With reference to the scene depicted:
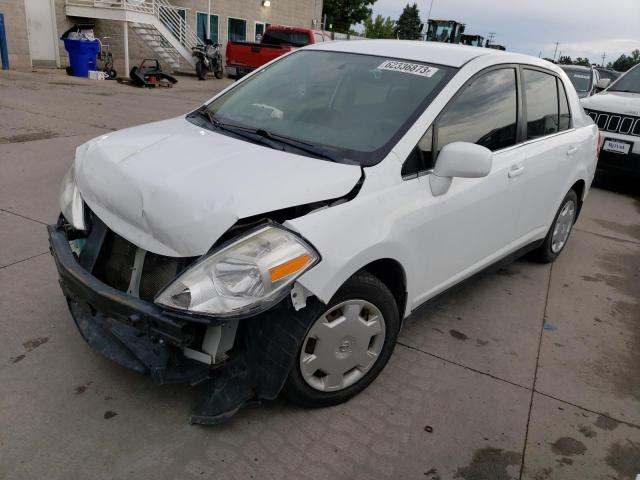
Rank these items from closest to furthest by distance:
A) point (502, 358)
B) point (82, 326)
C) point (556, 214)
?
point (82, 326) → point (502, 358) → point (556, 214)

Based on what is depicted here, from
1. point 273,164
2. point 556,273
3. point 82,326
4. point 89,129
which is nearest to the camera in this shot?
point 273,164

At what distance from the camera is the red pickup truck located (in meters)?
16.3

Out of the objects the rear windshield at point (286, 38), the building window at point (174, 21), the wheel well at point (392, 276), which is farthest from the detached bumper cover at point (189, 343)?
the building window at point (174, 21)

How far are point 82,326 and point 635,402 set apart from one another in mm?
3035

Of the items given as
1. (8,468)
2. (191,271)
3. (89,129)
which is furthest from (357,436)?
(89,129)

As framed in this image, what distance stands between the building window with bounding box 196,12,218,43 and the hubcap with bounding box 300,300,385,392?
2135cm

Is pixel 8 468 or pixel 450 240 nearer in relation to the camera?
pixel 8 468

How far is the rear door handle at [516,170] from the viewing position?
3.38m

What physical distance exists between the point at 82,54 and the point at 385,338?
15.4 metres

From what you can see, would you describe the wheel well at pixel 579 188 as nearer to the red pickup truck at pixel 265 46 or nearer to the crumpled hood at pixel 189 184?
the crumpled hood at pixel 189 184

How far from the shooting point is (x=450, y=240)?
2971 millimetres

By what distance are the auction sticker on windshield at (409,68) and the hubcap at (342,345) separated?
138cm

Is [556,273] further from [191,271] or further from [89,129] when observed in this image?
[89,129]

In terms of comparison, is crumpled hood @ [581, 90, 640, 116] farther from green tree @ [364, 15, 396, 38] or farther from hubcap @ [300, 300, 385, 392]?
green tree @ [364, 15, 396, 38]
